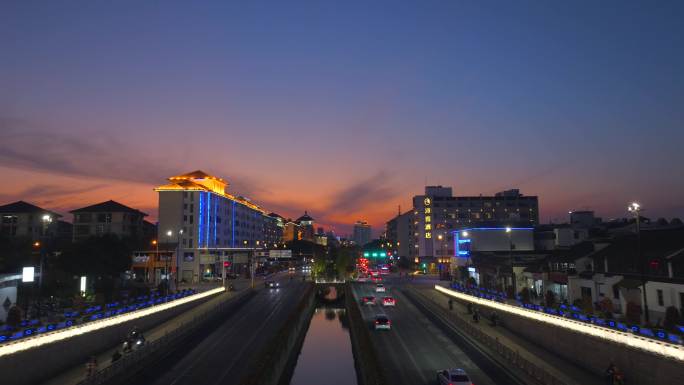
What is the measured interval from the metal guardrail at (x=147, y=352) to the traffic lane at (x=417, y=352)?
1891 cm

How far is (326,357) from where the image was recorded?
165 ft

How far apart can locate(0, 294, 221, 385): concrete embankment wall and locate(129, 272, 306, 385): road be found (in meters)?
5.85

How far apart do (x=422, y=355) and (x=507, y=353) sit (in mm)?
6847

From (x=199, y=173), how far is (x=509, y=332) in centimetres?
9396

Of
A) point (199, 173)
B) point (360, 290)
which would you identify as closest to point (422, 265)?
point (360, 290)

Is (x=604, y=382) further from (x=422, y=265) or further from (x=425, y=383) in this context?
(x=422, y=265)

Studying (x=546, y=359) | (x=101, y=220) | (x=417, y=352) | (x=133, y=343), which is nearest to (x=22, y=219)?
(x=101, y=220)

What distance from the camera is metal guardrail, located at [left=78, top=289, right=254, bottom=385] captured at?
1183 inches

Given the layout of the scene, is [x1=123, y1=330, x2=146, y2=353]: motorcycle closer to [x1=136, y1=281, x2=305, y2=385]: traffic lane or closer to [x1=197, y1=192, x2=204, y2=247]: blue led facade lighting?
[x1=136, y1=281, x2=305, y2=385]: traffic lane

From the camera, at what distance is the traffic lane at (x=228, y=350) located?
32.4 m

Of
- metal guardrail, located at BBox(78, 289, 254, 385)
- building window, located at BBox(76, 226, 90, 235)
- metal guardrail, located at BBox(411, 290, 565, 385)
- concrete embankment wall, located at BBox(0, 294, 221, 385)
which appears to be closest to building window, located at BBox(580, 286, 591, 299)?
metal guardrail, located at BBox(411, 290, 565, 385)

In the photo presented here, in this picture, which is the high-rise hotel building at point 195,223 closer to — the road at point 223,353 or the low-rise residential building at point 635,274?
the road at point 223,353

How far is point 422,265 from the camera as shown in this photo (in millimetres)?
158375

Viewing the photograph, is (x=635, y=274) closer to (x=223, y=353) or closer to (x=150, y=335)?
(x=223, y=353)
